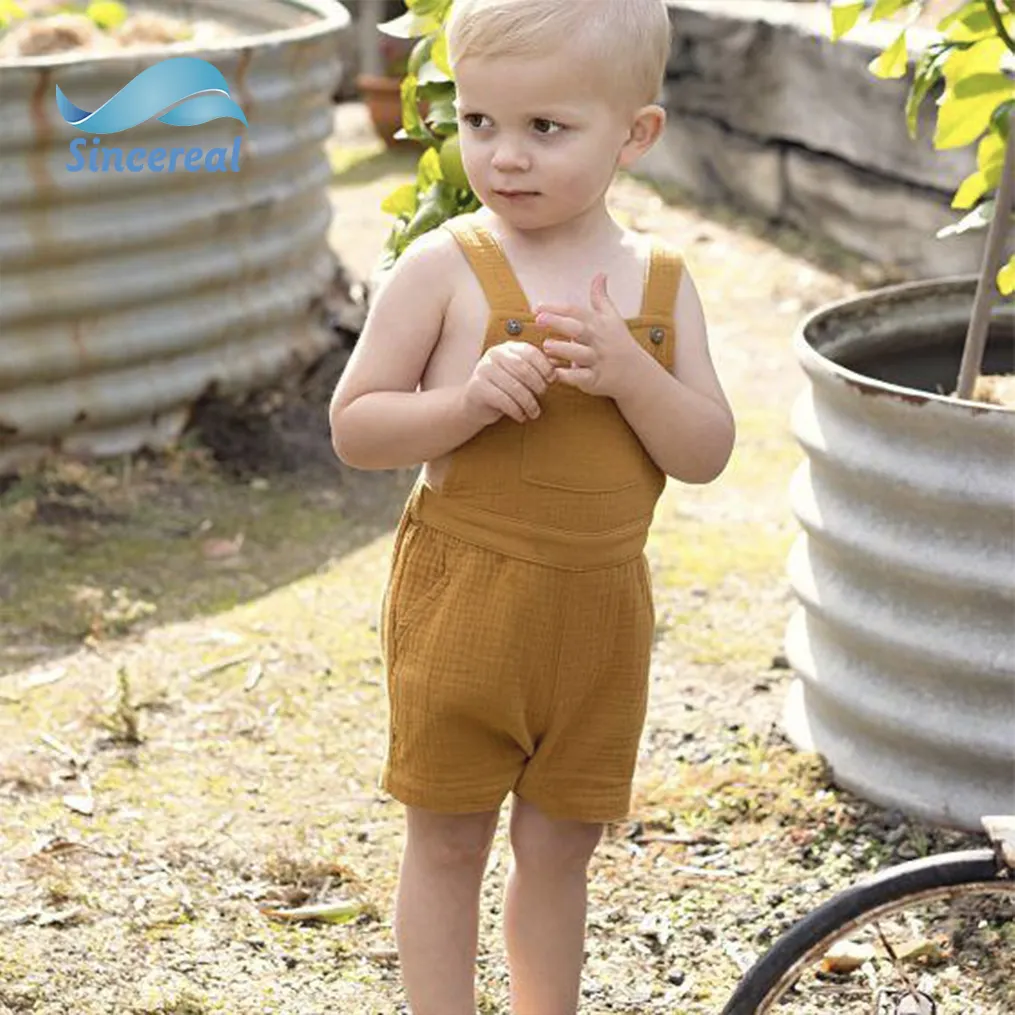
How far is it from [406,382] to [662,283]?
0.32 meters

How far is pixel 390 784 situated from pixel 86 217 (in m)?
2.80


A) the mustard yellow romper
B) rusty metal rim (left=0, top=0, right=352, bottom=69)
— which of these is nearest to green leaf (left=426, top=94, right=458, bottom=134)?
the mustard yellow romper

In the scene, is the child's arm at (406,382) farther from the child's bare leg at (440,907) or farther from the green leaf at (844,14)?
the green leaf at (844,14)

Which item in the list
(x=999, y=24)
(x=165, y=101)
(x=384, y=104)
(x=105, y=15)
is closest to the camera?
(x=999, y=24)

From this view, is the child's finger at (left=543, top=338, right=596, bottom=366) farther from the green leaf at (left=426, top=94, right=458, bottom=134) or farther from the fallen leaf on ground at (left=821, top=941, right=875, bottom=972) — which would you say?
the fallen leaf on ground at (left=821, top=941, right=875, bottom=972)

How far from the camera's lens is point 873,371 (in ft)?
12.3

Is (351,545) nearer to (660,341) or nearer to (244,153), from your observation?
(244,153)

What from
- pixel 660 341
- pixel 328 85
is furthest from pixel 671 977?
pixel 328 85

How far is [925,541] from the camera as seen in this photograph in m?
3.26

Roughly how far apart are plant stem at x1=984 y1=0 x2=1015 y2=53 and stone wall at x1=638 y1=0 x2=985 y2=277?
3.17 meters

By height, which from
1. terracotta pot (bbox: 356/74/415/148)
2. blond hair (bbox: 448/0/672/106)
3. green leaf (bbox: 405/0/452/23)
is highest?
blond hair (bbox: 448/0/672/106)

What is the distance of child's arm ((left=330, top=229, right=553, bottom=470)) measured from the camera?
2258 mm

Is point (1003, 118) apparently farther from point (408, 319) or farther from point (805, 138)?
point (805, 138)

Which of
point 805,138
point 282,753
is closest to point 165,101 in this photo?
point 282,753
